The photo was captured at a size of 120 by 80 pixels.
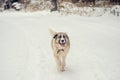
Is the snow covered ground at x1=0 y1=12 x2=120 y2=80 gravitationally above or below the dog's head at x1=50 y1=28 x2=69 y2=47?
below

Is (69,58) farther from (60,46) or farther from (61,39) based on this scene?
(61,39)

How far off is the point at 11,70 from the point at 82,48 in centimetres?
320

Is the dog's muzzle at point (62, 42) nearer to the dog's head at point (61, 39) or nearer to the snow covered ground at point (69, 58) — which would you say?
the dog's head at point (61, 39)

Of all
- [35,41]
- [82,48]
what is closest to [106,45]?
[82,48]

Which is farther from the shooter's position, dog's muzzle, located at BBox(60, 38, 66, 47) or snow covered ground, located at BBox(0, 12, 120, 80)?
snow covered ground, located at BBox(0, 12, 120, 80)

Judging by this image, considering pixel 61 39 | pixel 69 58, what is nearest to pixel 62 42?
pixel 61 39

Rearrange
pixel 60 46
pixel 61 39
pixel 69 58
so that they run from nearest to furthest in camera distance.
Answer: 1. pixel 61 39
2. pixel 60 46
3. pixel 69 58

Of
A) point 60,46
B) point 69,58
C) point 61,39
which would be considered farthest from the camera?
point 69,58

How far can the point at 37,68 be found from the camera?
312 inches

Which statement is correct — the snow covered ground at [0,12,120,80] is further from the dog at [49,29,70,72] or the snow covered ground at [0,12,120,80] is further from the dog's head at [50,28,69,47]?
the dog's head at [50,28,69,47]

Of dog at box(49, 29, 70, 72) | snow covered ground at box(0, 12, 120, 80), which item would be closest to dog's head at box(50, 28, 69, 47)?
dog at box(49, 29, 70, 72)

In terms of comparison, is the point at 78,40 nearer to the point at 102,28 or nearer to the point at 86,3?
the point at 102,28

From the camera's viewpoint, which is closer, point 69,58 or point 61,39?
point 61,39

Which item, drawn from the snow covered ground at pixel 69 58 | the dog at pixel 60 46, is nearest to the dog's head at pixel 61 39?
the dog at pixel 60 46
